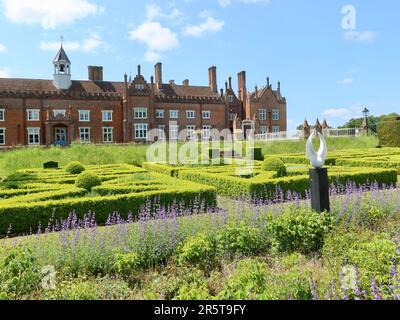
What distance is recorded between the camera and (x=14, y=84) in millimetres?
41219

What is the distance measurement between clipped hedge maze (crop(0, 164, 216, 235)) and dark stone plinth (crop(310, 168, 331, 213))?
2.52 m

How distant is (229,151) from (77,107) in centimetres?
2419

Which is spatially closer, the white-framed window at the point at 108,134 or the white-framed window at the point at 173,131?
the white-framed window at the point at 108,134

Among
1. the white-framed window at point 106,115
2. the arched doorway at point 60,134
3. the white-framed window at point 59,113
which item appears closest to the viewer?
the white-framed window at point 59,113

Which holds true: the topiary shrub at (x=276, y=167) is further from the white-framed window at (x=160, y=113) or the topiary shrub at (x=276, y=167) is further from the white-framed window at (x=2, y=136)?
the white-framed window at (x=2, y=136)

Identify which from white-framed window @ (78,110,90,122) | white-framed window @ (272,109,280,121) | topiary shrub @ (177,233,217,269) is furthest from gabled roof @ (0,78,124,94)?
topiary shrub @ (177,233,217,269)

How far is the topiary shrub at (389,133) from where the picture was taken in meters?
33.2

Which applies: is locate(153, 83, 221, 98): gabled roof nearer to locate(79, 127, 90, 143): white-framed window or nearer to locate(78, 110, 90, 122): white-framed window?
locate(78, 110, 90, 122): white-framed window

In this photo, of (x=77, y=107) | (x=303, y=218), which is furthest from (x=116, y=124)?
(x=303, y=218)

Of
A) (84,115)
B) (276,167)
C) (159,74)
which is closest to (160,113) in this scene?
(159,74)

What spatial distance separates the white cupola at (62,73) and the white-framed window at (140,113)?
8.26 metres

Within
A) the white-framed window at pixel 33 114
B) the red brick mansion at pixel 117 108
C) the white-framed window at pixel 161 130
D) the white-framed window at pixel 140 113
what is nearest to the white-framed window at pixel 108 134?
the red brick mansion at pixel 117 108

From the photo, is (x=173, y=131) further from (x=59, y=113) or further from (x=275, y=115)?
(x=275, y=115)

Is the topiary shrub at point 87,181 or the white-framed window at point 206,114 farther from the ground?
the white-framed window at point 206,114
